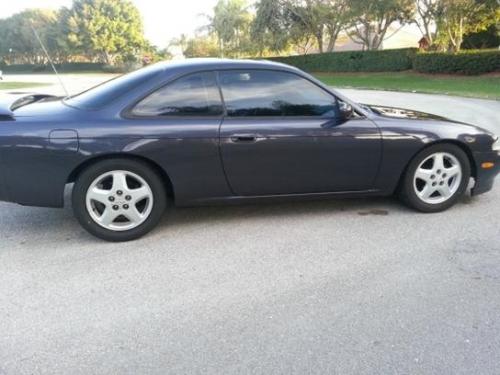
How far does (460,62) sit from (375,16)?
7.39 metres

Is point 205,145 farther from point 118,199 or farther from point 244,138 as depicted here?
point 118,199

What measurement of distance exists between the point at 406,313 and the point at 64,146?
2.61 metres

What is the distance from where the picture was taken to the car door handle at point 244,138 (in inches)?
140

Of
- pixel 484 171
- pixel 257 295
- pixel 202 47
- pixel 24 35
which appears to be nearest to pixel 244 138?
pixel 257 295

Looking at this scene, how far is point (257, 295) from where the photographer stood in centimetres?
284

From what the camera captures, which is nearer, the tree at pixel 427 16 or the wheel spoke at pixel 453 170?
the wheel spoke at pixel 453 170

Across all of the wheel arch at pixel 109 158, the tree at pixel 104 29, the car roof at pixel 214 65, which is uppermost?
the tree at pixel 104 29

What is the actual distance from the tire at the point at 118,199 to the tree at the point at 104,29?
2663 inches

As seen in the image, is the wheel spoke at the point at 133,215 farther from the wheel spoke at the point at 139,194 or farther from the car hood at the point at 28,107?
the car hood at the point at 28,107

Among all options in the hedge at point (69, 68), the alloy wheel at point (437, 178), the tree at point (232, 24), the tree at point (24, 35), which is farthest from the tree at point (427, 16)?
the tree at point (24, 35)

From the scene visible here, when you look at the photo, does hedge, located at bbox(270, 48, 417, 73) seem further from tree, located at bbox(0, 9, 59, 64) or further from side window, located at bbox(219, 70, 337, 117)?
tree, located at bbox(0, 9, 59, 64)

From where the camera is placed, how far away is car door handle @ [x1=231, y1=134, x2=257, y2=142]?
3.56m

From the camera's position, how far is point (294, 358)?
2.27 metres

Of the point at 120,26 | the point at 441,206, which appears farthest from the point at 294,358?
the point at 120,26
